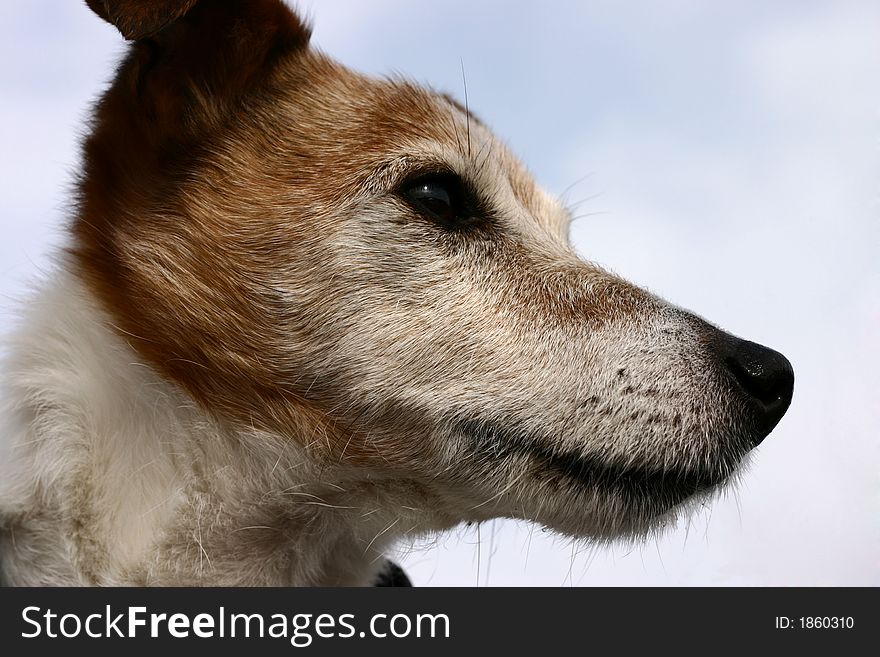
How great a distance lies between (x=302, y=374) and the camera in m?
3.22

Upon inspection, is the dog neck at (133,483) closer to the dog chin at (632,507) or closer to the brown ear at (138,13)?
the dog chin at (632,507)

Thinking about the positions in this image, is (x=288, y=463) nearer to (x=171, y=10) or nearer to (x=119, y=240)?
(x=119, y=240)

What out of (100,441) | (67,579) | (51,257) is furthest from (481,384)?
(51,257)

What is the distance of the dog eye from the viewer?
3463 mm

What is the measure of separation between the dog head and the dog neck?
0.09 metres

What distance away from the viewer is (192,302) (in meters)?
3.31

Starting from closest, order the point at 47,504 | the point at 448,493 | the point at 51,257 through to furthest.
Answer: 1. the point at 47,504
2. the point at 448,493
3. the point at 51,257

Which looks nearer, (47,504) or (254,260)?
(47,504)

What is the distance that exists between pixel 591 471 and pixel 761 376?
672 millimetres

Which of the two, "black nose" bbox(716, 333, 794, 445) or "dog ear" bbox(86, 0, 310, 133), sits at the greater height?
"dog ear" bbox(86, 0, 310, 133)

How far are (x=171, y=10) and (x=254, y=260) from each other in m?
0.90

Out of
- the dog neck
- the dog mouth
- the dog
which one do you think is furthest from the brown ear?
the dog mouth

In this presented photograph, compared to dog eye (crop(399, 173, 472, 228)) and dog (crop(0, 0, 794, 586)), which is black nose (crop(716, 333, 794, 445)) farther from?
dog eye (crop(399, 173, 472, 228))
